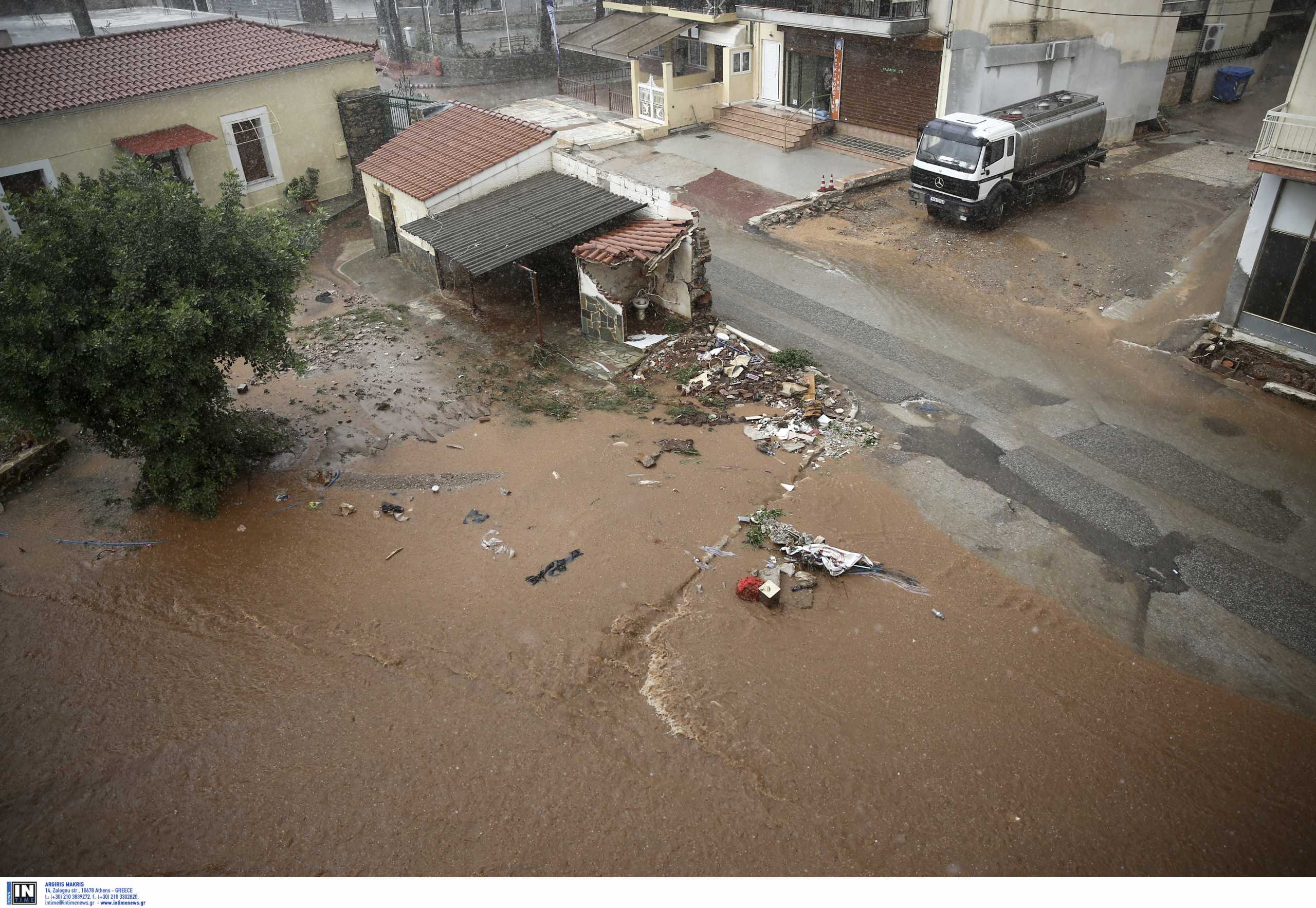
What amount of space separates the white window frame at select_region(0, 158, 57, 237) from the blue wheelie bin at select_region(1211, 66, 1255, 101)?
117 feet

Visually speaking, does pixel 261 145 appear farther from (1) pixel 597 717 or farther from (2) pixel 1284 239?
(2) pixel 1284 239

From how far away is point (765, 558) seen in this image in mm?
10102

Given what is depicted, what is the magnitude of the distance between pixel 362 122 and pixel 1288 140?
22500 millimetres

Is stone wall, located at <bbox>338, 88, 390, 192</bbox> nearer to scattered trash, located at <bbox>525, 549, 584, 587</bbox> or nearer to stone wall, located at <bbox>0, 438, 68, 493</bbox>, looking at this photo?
stone wall, located at <bbox>0, 438, 68, 493</bbox>

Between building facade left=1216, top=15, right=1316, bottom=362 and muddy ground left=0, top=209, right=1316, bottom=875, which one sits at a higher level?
building facade left=1216, top=15, right=1316, bottom=362

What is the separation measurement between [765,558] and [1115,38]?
23.1m

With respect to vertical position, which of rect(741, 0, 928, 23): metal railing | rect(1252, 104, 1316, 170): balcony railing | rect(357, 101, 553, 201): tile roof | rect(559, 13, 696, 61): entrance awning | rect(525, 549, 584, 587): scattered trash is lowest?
rect(525, 549, 584, 587): scattered trash

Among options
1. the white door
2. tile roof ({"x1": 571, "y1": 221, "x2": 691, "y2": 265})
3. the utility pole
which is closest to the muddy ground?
tile roof ({"x1": 571, "y1": 221, "x2": 691, "y2": 265})

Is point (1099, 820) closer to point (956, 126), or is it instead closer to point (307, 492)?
point (307, 492)

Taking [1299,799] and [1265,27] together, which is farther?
[1265,27]

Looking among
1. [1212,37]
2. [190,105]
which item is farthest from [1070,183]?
[190,105]

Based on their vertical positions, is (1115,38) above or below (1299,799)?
above

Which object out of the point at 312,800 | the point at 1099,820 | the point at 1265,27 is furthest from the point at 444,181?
the point at 1265,27

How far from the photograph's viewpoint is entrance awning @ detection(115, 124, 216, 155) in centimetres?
1966
